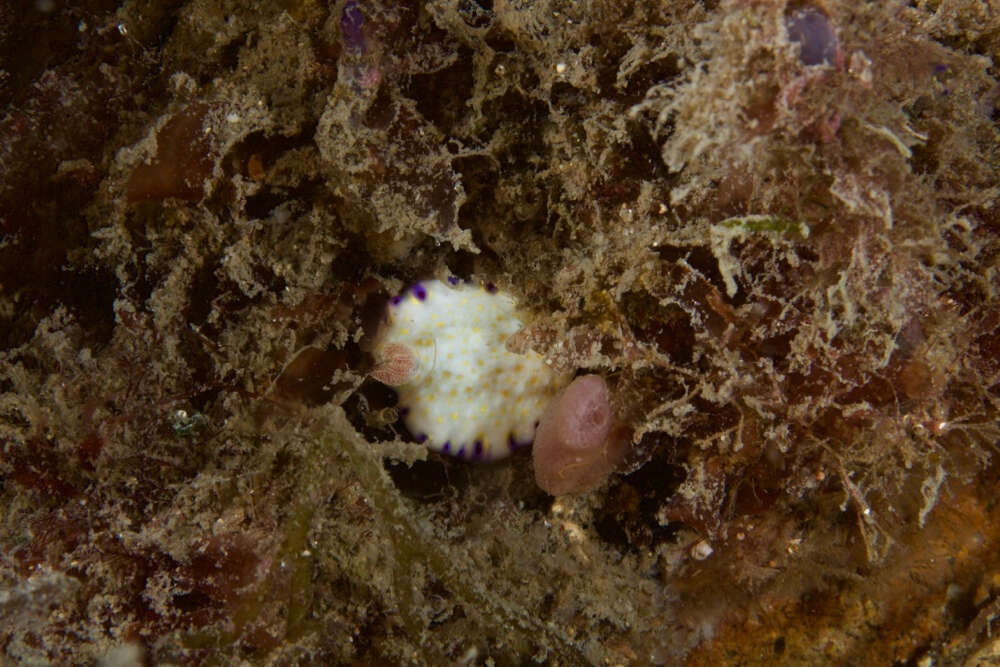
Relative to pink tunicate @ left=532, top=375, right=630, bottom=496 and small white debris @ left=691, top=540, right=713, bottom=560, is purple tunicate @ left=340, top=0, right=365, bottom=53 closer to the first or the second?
pink tunicate @ left=532, top=375, right=630, bottom=496

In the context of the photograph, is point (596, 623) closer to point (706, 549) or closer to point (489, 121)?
point (706, 549)

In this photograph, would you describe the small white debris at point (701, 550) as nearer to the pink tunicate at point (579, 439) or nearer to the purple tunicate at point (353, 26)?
the pink tunicate at point (579, 439)

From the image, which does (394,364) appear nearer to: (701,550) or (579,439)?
(579,439)

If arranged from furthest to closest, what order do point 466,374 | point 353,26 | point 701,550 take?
point 466,374, point 701,550, point 353,26

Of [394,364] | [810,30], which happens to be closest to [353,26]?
[394,364]

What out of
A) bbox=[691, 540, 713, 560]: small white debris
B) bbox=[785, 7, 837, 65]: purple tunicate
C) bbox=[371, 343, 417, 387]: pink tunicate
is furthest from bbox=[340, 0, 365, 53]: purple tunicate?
bbox=[691, 540, 713, 560]: small white debris

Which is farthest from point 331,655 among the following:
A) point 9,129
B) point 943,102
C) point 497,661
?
point 943,102
